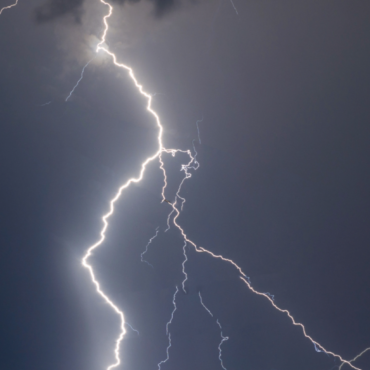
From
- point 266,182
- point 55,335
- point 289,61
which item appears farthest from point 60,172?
point 289,61

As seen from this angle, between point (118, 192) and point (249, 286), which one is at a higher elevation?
point (118, 192)

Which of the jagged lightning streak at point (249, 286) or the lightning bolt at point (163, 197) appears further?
the jagged lightning streak at point (249, 286)

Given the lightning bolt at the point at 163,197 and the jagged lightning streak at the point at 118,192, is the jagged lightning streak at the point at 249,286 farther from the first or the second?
the jagged lightning streak at the point at 118,192

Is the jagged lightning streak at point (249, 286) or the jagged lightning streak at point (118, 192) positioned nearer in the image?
the jagged lightning streak at point (118, 192)

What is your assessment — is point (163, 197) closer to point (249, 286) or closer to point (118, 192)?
point (118, 192)

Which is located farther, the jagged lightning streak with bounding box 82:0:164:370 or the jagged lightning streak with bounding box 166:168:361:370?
the jagged lightning streak with bounding box 166:168:361:370

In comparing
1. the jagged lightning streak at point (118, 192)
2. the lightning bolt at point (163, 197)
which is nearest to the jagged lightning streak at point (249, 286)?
the lightning bolt at point (163, 197)

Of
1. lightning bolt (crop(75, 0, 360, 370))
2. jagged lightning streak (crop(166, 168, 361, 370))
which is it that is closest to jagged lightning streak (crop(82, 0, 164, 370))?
lightning bolt (crop(75, 0, 360, 370))

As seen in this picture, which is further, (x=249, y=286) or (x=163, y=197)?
(x=249, y=286)

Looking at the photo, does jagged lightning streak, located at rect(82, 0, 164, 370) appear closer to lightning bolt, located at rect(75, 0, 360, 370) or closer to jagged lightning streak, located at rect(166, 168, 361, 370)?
lightning bolt, located at rect(75, 0, 360, 370)

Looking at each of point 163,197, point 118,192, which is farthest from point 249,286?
point 118,192

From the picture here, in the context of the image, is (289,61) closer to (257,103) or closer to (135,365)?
(257,103)
